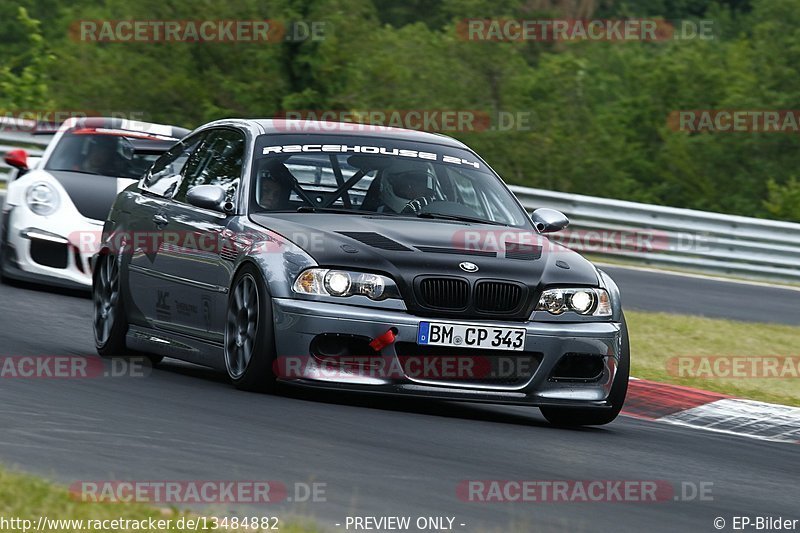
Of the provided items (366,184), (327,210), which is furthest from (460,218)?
(327,210)

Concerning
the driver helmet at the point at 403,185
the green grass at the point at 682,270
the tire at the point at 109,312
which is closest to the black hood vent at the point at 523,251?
the driver helmet at the point at 403,185

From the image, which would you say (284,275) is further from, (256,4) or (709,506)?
(256,4)

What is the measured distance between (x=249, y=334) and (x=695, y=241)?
13835mm

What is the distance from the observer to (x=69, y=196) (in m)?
13.0

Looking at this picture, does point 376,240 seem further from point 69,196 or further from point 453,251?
point 69,196

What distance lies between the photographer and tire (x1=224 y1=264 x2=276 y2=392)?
25.2ft

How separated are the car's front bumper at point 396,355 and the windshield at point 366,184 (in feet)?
3.28

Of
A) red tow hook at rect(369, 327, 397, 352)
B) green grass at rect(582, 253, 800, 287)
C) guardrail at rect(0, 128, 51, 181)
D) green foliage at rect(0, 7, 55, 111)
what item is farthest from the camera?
green foliage at rect(0, 7, 55, 111)

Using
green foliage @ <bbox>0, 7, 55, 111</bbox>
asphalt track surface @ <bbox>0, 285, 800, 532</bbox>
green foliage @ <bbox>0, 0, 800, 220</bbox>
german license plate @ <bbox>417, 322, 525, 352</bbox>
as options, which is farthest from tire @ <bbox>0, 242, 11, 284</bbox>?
green foliage @ <bbox>0, 7, 55, 111</bbox>

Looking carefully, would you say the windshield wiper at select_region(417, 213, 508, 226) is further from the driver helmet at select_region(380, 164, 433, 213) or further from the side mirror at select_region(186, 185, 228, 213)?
the side mirror at select_region(186, 185, 228, 213)

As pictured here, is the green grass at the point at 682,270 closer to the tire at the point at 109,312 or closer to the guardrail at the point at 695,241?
the guardrail at the point at 695,241

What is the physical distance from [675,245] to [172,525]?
16.7 metres

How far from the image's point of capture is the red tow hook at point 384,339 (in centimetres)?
755

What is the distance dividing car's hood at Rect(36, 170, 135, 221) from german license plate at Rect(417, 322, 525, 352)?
5867 millimetres
